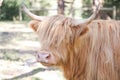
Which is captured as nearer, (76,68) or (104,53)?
(104,53)

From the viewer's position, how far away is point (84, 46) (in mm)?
5766

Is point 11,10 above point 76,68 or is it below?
below

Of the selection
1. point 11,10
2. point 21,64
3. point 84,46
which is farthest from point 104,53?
point 11,10

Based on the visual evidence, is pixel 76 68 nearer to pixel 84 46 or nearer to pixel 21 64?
pixel 84 46

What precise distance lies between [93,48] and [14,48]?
809 cm

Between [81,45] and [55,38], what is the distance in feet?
1.68

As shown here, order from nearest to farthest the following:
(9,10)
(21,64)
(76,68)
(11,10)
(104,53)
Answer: (104,53) → (76,68) → (21,64) → (9,10) → (11,10)

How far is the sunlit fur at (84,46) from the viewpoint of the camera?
5473 mm

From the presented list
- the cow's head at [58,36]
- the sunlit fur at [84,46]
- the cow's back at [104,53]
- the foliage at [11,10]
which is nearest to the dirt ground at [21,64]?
the sunlit fur at [84,46]

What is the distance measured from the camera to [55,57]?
17.7ft

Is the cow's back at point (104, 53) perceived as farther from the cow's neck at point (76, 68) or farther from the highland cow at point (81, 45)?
the cow's neck at point (76, 68)

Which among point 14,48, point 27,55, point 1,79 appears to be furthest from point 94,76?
point 14,48

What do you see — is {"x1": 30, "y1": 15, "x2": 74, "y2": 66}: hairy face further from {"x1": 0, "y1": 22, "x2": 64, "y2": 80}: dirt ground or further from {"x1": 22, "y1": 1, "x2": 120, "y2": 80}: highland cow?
{"x1": 0, "y1": 22, "x2": 64, "y2": 80}: dirt ground

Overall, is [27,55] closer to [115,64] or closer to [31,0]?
[115,64]
